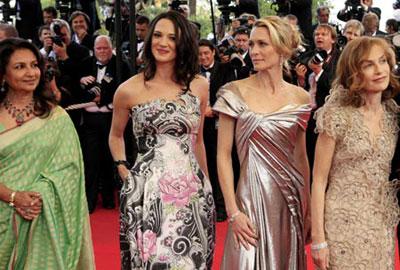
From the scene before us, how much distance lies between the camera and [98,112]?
9.25 meters

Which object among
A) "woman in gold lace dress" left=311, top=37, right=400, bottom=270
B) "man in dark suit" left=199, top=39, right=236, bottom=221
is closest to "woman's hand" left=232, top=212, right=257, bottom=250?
"woman in gold lace dress" left=311, top=37, right=400, bottom=270

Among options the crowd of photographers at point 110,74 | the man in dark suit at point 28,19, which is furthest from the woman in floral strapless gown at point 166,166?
the man in dark suit at point 28,19

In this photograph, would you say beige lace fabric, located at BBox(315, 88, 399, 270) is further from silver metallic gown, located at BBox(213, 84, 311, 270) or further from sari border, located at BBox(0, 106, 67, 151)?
sari border, located at BBox(0, 106, 67, 151)

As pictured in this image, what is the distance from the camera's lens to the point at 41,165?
4.74 metres

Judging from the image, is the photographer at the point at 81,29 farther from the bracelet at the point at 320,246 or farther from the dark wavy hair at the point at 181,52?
the bracelet at the point at 320,246

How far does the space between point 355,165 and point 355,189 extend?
0.11m

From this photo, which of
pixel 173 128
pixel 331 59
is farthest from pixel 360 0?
pixel 173 128

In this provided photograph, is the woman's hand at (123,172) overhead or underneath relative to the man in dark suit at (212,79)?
overhead

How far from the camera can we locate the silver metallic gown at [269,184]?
4.36 metres

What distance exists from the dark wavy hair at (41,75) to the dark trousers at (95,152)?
14.4 feet

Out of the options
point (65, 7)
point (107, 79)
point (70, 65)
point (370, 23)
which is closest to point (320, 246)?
point (107, 79)

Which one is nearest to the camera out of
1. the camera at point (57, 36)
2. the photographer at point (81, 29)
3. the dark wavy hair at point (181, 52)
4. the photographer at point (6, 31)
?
the dark wavy hair at point (181, 52)

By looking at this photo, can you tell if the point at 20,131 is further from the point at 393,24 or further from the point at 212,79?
the point at 393,24

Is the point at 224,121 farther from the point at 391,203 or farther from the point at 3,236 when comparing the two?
the point at 3,236
